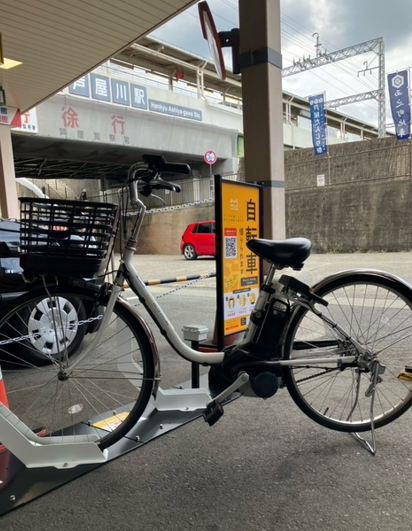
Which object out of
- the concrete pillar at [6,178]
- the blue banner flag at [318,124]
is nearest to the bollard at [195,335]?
the concrete pillar at [6,178]

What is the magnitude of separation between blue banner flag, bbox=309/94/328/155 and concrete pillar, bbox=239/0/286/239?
1588 centimetres

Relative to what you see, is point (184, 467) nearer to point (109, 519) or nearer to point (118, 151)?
point (109, 519)

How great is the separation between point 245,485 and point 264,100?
3.23 metres

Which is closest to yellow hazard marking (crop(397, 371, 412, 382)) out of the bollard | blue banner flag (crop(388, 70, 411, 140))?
the bollard

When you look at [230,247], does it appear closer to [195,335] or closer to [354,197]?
[195,335]

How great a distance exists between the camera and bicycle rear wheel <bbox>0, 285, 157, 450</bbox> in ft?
7.40

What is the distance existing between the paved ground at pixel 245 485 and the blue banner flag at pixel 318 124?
18087 mm

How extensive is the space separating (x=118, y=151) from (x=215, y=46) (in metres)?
15.9

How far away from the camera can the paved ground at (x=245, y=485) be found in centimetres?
178

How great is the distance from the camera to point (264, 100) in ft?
12.8

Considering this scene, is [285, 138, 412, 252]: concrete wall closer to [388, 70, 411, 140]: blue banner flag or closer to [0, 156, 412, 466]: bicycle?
[388, 70, 411, 140]: blue banner flag

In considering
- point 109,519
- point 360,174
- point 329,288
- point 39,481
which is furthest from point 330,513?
point 360,174

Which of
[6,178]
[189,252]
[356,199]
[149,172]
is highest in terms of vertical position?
[6,178]

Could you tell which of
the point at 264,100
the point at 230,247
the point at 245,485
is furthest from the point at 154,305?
the point at 264,100
